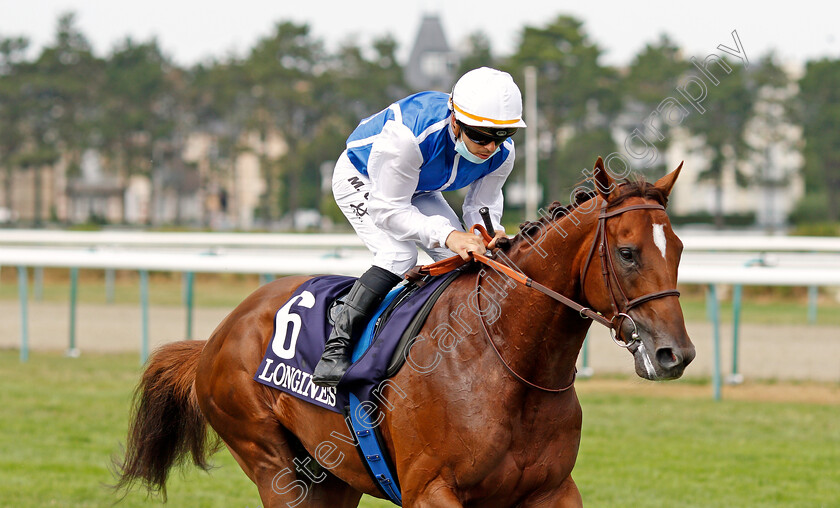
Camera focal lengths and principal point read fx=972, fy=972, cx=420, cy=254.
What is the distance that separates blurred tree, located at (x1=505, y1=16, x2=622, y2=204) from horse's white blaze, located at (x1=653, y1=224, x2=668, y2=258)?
1307 inches

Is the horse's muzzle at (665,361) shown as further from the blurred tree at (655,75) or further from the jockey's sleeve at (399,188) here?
the blurred tree at (655,75)

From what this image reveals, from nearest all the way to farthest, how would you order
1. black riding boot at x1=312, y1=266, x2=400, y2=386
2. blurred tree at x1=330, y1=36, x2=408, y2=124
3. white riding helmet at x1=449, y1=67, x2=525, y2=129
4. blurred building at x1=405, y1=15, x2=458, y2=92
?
1. white riding helmet at x1=449, y1=67, x2=525, y2=129
2. black riding boot at x1=312, y1=266, x2=400, y2=386
3. blurred tree at x1=330, y1=36, x2=408, y2=124
4. blurred building at x1=405, y1=15, x2=458, y2=92

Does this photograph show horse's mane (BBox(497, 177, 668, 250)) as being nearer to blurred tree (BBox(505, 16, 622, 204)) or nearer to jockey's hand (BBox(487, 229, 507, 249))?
jockey's hand (BBox(487, 229, 507, 249))

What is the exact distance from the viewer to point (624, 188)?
270 cm

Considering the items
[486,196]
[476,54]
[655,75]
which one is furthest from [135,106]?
[486,196]

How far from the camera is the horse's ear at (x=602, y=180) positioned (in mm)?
2666

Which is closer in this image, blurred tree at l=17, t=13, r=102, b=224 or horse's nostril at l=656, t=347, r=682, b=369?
horse's nostril at l=656, t=347, r=682, b=369

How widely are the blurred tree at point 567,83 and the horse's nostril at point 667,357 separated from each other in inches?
1313

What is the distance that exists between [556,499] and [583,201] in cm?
88

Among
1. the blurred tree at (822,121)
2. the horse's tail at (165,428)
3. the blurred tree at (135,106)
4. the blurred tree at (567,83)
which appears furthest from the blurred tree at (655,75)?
the horse's tail at (165,428)

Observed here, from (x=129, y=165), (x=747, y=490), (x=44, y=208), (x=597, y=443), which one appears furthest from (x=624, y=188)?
(x=44, y=208)

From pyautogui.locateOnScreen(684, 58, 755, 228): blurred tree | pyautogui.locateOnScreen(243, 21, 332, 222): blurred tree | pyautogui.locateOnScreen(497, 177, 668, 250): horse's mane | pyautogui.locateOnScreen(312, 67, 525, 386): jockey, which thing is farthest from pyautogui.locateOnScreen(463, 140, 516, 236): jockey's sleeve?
pyautogui.locateOnScreen(243, 21, 332, 222): blurred tree

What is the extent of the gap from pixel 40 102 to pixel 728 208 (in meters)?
36.3

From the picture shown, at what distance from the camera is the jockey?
2.96m
